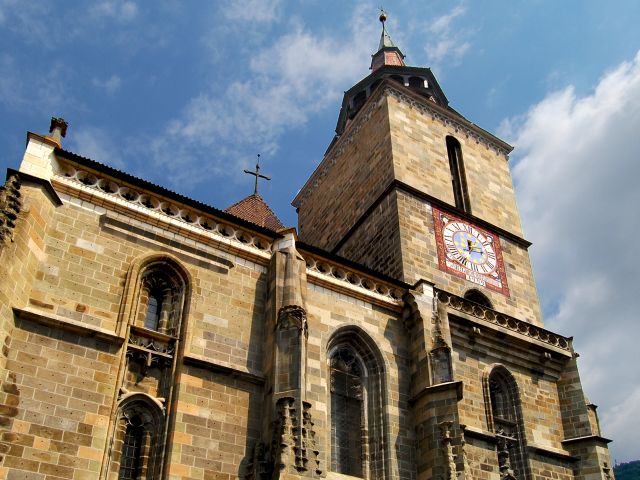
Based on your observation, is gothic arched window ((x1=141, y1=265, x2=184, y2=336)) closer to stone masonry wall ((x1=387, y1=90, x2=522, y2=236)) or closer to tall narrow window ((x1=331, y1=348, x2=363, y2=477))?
tall narrow window ((x1=331, y1=348, x2=363, y2=477))

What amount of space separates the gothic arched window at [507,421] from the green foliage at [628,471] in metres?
57.6

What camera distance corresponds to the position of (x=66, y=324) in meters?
11.8

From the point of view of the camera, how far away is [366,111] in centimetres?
2611

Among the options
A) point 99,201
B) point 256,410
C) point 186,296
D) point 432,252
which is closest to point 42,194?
point 99,201

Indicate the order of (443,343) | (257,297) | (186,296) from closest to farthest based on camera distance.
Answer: (186,296), (257,297), (443,343)

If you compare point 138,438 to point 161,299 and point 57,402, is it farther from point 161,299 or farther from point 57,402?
point 161,299

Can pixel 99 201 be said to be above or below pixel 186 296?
above

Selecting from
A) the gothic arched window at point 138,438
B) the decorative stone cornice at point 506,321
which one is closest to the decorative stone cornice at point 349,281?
the decorative stone cornice at point 506,321

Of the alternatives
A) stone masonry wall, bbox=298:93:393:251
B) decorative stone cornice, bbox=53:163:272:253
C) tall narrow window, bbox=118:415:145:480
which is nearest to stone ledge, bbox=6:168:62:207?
decorative stone cornice, bbox=53:163:272:253

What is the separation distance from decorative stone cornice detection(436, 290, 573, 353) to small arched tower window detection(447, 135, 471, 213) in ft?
17.6

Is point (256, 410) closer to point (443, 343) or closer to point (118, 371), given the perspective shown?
point (118, 371)

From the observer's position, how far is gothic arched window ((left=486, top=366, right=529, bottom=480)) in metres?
16.8

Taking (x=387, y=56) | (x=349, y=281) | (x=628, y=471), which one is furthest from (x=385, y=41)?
(x=628, y=471)

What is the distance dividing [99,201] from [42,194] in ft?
4.36
